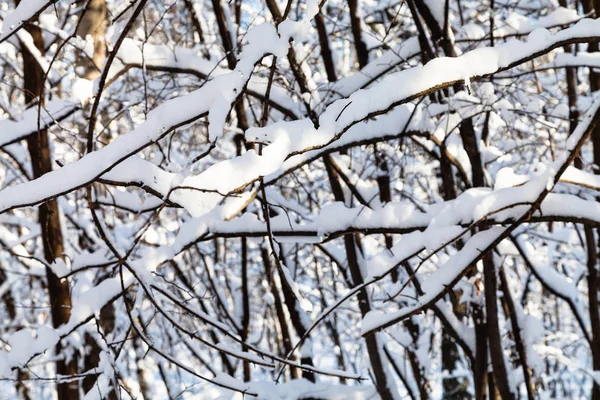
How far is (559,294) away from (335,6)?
365cm

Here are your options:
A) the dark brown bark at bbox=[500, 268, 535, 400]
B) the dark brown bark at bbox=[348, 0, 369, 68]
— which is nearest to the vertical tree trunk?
the dark brown bark at bbox=[348, 0, 369, 68]

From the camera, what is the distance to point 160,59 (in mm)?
2605

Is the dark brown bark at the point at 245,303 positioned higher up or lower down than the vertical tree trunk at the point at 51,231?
lower down

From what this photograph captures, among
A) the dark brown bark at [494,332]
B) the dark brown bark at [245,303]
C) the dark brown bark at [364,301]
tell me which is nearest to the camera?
the dark brown bark at [494,332]

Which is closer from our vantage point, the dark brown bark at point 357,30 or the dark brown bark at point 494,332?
the dark brown bark at point 494,332

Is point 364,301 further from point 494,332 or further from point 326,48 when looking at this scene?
point 326,48

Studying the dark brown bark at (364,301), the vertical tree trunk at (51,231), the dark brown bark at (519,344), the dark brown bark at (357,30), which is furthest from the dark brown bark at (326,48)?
the vertical tree trunk at (51,231)

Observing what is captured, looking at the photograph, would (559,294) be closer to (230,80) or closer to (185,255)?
(230,80)

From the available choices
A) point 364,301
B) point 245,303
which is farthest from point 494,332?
point 245,303

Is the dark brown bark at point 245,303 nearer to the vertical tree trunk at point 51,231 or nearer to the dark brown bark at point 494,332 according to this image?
the vertical tree trunk at point 51,231

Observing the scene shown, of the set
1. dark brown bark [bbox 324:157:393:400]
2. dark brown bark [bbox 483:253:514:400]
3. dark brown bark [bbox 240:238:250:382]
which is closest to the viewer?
dark brown bark [bbox 483:253:514:400]

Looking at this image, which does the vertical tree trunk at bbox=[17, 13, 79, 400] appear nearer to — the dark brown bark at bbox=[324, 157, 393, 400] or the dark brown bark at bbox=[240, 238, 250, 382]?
the dark brown bark at bbox=[240, 238, 250, 382]

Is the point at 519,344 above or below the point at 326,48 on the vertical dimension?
below

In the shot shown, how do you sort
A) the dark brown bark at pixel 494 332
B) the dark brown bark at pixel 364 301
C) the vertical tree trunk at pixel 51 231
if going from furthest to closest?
the vertical tree trunk at pixel 51 231, the dark brown bark at pixel 364 301, the dark brown bark at pixel 494 332
